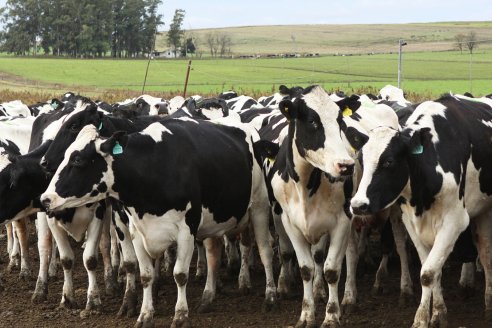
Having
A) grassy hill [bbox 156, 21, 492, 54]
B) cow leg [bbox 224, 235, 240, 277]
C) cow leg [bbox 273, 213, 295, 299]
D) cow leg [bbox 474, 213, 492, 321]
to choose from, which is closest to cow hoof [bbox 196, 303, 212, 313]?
cow leg [bbox 273, 213, 295, 299]

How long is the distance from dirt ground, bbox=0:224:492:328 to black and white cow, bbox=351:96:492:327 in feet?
2.80

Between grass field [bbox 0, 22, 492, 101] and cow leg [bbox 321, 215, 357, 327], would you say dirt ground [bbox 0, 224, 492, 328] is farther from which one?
grass field [bbox 0, 22, 492, 101]

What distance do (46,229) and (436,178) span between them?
16.0ft

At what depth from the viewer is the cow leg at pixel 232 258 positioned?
1084 centimetres

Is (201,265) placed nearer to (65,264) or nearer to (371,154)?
(65,264)

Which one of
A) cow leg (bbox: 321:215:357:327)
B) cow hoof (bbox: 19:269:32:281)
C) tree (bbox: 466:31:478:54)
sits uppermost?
tree (bbox: 466:31:478:54)

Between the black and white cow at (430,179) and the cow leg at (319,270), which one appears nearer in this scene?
the black and white cow at (430,179)

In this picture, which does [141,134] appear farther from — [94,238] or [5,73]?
[5,73]

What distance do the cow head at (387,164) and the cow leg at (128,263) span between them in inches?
112

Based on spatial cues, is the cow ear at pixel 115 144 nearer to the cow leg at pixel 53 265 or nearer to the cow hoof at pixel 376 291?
the cow leg at pixel 53 265

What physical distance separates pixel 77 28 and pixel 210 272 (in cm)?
9656

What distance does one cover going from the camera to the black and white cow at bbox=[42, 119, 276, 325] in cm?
793

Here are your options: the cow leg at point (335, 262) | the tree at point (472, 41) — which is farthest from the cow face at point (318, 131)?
the tree at point (472, 41)

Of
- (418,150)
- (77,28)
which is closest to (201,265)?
(418,150)
